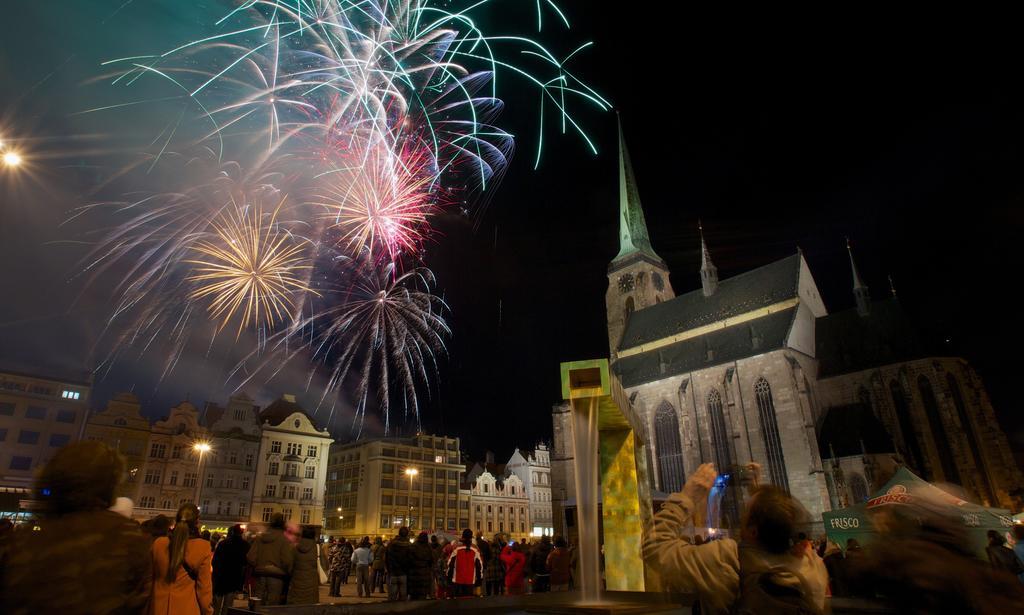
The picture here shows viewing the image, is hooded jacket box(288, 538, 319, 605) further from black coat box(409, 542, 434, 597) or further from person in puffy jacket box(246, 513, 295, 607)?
black coat box(409, 542, 434, 597)

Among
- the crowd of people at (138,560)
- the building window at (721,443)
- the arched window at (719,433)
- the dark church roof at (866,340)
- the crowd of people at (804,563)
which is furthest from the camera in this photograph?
the arched window at (719,433)

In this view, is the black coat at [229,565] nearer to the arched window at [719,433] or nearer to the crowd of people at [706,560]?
the crowd of people at [706,560]

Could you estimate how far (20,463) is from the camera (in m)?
39.6

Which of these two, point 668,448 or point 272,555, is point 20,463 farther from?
point 668,448

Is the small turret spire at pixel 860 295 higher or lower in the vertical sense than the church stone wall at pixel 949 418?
higher

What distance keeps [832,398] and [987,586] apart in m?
40.6

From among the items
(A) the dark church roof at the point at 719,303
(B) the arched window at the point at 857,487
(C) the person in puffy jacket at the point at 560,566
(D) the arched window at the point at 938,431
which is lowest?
(C) the person in puffy jacket at the point at 560,566

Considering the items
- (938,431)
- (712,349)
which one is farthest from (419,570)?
(712,349)

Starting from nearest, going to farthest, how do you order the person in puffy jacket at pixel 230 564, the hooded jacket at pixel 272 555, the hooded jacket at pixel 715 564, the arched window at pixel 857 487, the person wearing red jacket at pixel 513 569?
the hooded jacket at pixel 715 564 → the hooded jacket at pixel 272 555 → the person in puffy jacket at pixel 230 564 → the person wearing red jacket at pixel 513 569 → the arched window at pixel 857 487

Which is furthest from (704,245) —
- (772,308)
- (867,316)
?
(867,316)

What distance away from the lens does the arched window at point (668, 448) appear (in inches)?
1551

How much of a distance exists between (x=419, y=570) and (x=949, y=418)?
35.9 m

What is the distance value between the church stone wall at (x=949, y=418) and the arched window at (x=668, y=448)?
1162 cm

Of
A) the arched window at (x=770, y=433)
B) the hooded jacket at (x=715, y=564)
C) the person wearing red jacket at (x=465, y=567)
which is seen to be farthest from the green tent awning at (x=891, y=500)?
the arched window at (x=770, y=433)
